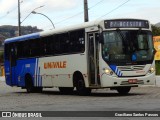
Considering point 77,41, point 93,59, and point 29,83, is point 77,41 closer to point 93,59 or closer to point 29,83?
point 93,59

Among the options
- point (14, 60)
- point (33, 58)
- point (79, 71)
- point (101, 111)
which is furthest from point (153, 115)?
point (14, 60)

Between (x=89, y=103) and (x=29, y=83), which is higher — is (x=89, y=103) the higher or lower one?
the lower one

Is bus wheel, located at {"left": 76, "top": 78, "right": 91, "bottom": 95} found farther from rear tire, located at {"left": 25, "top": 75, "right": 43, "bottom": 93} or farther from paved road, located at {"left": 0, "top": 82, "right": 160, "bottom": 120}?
rear tire, located at {"left": 25, "top": 75, "right": 43, "bottom": 93}

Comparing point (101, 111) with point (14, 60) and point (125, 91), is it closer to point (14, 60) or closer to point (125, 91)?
point (125, 91)

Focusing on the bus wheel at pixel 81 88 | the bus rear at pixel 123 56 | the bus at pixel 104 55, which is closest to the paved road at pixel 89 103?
the bus rear at pixel 123 56

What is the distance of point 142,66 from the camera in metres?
22.2

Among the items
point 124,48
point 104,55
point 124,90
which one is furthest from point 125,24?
point 124,90

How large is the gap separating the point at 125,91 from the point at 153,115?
12038 mm

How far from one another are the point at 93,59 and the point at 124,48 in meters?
1.41

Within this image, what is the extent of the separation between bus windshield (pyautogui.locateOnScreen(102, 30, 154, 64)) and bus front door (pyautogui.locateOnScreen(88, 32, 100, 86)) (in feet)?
1.60

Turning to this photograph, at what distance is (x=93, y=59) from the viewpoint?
73.8 ft

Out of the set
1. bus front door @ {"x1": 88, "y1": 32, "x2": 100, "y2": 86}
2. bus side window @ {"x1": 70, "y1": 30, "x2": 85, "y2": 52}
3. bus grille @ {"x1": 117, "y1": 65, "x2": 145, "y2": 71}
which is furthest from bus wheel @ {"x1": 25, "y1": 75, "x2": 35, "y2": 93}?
bus grille @ {"x1": 117, "y1": 65, "x2": 145, "y2": 71}

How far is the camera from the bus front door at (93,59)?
22.3 meters

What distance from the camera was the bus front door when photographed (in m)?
22.3
